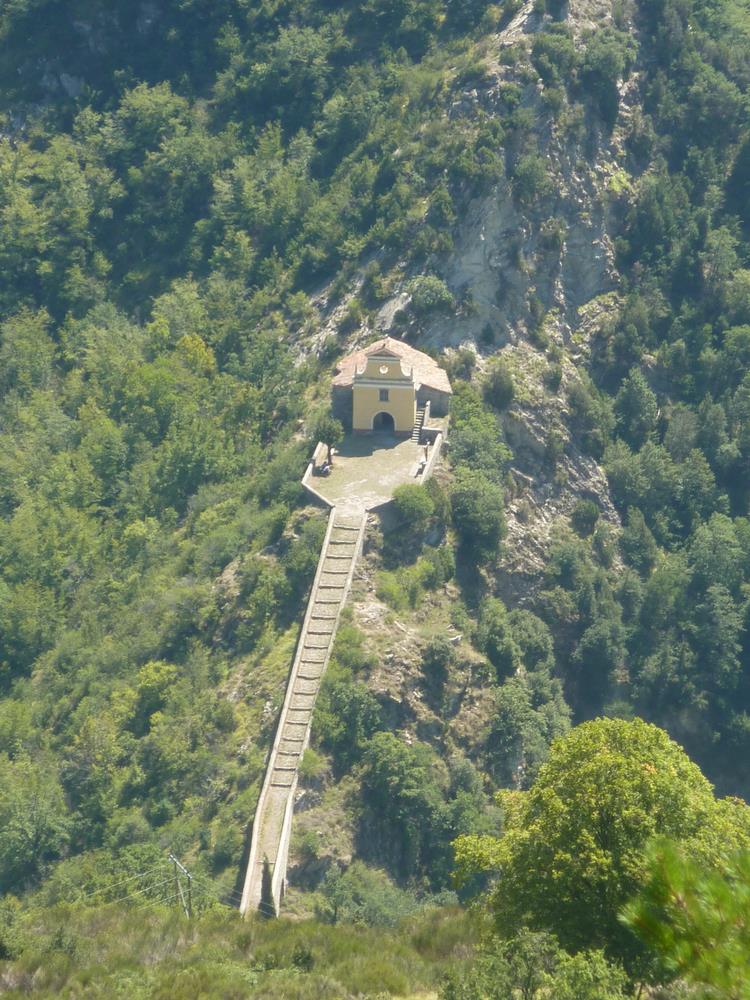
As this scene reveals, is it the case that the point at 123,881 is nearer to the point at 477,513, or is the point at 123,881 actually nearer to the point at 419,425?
the point at 477,513

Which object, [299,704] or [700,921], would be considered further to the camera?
[299,704]

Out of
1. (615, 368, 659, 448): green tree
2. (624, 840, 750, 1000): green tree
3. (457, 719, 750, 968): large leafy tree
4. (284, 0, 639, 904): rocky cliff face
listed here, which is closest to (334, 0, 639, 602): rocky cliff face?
(284, 0, 639, 904): rocky cliff face

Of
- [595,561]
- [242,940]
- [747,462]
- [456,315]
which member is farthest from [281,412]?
[242,940]

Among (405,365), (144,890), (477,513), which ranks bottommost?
Answer: (144,890)

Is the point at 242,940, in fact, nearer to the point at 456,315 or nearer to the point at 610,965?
the point at 610,965

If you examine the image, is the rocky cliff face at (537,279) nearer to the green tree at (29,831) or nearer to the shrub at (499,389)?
the shrub at (499,389)

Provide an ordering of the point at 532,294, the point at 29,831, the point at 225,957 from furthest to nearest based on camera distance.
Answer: the point at 532,294
the point at 29,831
the point at 225,957

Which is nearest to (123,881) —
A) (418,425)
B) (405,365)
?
(418,425)
